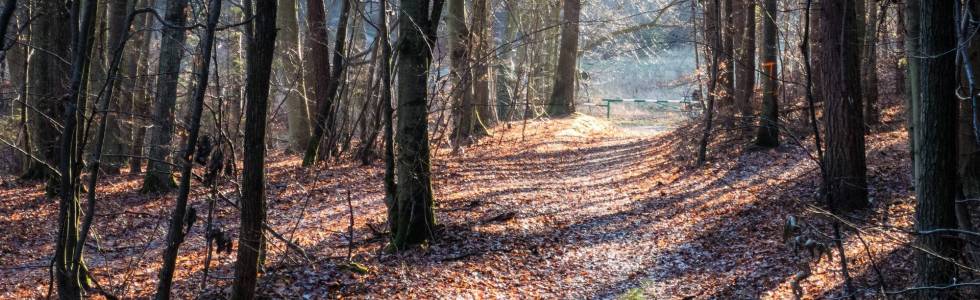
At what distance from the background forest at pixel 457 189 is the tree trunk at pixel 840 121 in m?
0.03

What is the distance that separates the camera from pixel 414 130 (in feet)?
27.0

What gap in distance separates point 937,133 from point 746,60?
1101 centimetres

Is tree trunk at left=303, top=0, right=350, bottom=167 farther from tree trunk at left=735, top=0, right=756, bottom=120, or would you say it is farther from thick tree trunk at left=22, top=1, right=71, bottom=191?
tree trunk at left=735, top=0, right=756, bottom=120

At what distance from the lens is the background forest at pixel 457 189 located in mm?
5234

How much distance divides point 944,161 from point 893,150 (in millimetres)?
7999

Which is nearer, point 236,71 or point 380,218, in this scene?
point 380,218

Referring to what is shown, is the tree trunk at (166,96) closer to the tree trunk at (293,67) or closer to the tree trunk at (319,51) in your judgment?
the tree trunk at (319,51)

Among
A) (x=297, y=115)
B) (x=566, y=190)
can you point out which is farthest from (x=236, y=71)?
(x=566, y=190)

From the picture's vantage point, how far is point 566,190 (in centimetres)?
1348

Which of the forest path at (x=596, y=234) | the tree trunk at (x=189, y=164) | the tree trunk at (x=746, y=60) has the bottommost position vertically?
the forest path at (x=596, y=234)

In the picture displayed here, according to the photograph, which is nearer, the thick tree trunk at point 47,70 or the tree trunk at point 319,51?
the thick tree trunk at point 47,70

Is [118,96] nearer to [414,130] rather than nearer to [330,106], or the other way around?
[330,106]

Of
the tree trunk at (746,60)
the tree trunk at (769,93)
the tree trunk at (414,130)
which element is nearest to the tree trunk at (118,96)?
the tree trunk at (414,130)

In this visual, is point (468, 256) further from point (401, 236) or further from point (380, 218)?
point (380, 218)
